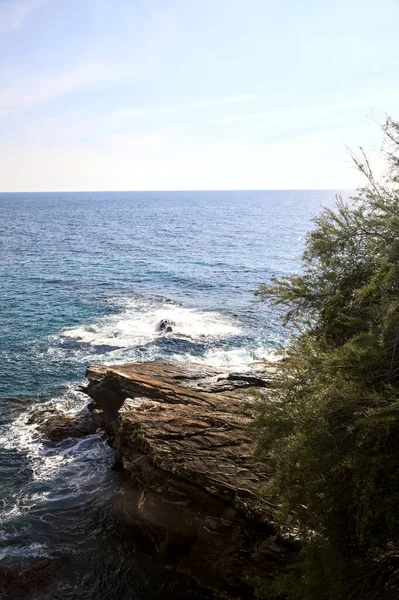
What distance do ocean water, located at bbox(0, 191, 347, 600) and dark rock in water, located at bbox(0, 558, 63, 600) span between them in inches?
17.6

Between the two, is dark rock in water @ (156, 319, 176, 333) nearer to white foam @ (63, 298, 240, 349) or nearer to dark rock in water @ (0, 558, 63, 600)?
white foam @ (63, 298, 240, 349)

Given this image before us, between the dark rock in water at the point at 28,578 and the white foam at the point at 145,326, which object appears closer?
the dark rock in water at the point at 28,578

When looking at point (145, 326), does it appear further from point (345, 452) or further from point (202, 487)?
point (345, 452)

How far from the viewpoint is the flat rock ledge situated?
1455 centimetres

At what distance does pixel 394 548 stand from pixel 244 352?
26.7 metres

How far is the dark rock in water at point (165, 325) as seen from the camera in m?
41.5

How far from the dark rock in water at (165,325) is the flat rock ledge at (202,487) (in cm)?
1965

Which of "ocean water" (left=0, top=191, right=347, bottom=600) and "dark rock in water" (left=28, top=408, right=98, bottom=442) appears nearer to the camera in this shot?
"ocean water" (left=0, top=191, right=347, bottom=600)

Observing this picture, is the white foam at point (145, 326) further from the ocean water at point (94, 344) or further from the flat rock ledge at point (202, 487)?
the flat rock ledge at point (202, 487)

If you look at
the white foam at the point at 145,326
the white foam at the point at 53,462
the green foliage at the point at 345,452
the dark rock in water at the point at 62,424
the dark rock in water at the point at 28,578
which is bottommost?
the dark rock in water at the point at 28,578

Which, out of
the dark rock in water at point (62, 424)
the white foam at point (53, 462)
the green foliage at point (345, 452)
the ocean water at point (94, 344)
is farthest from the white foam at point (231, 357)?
the green foliage at point (345, 452)

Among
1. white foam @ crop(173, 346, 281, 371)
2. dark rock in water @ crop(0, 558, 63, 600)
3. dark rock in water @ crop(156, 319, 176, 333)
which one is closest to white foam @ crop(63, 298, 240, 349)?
dark rock in water @ crop(156, 319, 176, 333)

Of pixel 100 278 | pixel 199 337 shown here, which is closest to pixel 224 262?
pixel 100 278

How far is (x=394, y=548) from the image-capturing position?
1053cm
